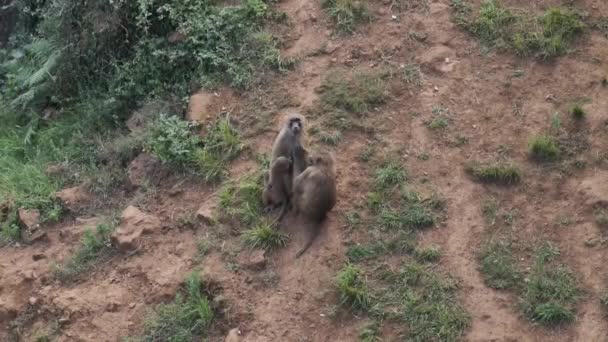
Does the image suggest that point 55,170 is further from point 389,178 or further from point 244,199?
point 389,178

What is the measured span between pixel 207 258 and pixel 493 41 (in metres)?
3.72

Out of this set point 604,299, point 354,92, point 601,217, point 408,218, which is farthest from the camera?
point 354,92

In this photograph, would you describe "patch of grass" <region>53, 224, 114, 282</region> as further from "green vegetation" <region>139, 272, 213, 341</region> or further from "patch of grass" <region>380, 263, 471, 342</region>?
"patch of grass" <region>380, 263, 471, 342</region>

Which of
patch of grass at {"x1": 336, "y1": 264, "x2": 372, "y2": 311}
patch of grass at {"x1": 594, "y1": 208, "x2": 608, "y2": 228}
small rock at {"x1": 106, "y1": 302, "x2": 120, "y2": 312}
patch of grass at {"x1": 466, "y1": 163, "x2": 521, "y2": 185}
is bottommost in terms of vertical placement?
small rock at {"x1": 106, "y1": 302, "x2": 120, "y2": 312}

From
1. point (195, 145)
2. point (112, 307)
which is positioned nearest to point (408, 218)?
point (195, 145)

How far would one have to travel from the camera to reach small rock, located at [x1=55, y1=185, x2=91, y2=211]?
9.20 metres

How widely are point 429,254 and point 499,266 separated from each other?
58cm

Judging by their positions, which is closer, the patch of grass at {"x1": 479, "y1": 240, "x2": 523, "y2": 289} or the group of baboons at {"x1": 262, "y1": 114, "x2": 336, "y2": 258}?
the patch of grass at {"x1": 479, "y1": 240, "x2": 523, "y2": 289}

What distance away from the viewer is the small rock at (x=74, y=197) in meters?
9.20

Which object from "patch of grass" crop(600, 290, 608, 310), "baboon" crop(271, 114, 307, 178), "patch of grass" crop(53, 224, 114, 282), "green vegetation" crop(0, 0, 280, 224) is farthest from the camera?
"green vegetation" crop(0, 0, 280, 224)

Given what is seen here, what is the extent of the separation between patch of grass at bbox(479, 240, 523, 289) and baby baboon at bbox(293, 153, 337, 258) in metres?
1.38

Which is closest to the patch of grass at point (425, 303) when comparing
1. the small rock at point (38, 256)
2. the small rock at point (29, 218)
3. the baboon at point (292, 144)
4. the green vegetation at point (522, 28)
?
the baboon at point (292, 144)

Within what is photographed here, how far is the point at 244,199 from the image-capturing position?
8359 millimetres

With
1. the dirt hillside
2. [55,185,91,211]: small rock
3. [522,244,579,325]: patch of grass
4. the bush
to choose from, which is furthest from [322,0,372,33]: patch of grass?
[522,244,579,325]: patch of grass
